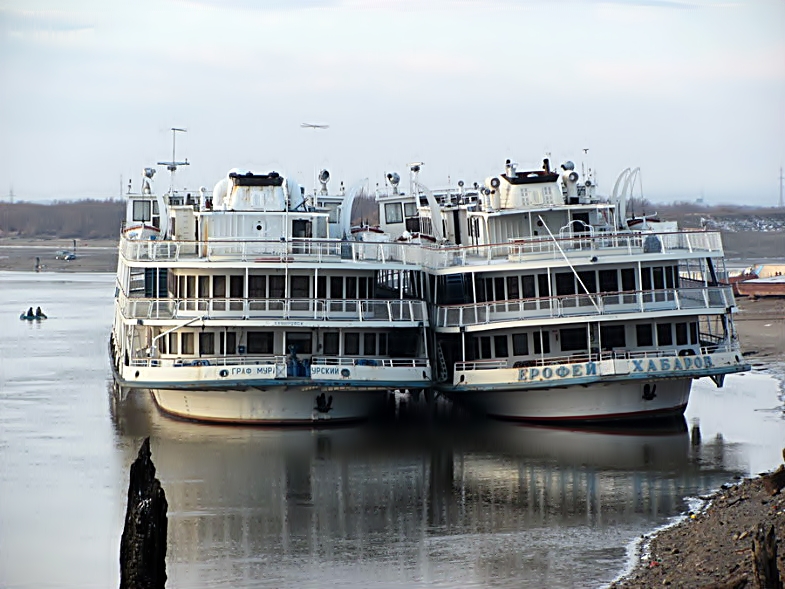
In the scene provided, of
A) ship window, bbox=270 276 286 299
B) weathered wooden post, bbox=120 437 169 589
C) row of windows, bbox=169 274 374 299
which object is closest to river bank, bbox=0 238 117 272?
row of windows, bbox=169 274 374 299

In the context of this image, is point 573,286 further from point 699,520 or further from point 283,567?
point 283,567

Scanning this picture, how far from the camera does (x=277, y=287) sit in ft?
133

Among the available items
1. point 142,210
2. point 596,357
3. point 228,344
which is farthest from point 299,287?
point 142,210

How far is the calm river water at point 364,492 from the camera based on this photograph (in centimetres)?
2677

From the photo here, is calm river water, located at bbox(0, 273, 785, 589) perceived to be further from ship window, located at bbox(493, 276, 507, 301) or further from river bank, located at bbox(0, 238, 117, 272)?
river bank, located at bbox(0, 238, 117, 272)

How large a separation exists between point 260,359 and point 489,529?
39.2 feet

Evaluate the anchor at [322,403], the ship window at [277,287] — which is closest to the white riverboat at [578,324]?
the anchor at [322,403]

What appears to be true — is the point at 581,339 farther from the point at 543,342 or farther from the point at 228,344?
the point at 228,344

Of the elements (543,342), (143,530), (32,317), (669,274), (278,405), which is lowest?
(278,405)

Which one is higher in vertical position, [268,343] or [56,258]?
[56,258]

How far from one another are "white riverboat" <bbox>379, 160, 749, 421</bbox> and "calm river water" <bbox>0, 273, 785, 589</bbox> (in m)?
1.08

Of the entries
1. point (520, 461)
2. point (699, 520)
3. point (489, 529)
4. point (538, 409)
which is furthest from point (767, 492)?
point (538, 409)

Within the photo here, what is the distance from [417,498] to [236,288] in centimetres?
1088

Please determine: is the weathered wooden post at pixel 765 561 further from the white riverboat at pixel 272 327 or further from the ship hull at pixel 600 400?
the white riverboat at pixel 272 327
